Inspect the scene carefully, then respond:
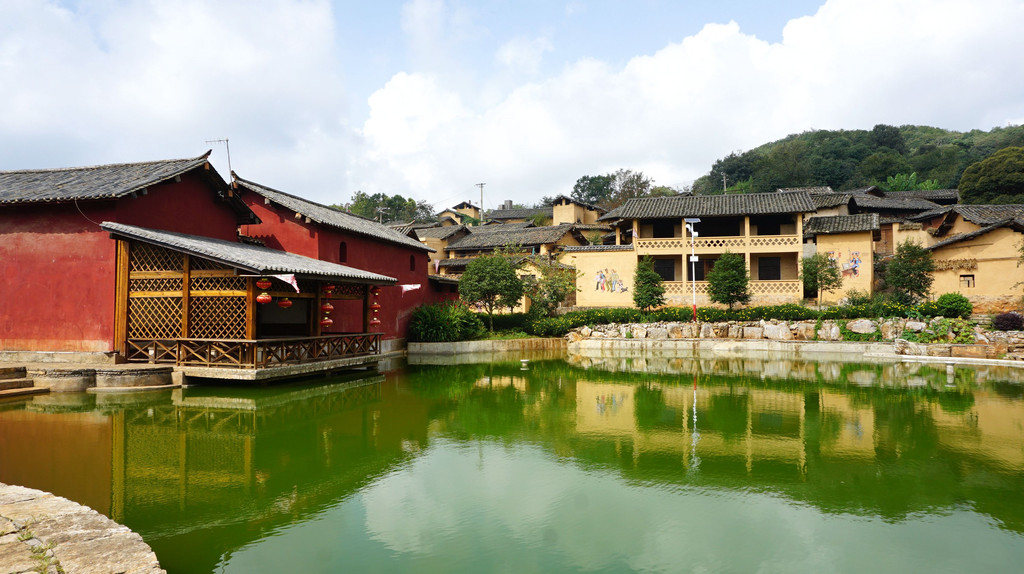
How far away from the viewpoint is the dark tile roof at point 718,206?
2623cm

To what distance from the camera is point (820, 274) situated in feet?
80.7

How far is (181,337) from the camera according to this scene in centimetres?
1177

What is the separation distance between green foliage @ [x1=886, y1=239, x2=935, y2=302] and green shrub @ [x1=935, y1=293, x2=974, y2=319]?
7.30 ft

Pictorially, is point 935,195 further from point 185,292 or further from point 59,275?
point 59,275

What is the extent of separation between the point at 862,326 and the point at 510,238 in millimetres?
20547

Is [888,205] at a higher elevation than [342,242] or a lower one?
higher

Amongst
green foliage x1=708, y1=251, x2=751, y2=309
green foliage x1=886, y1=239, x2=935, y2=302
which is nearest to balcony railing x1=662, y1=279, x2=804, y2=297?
green foliage x1=708, y1=251, x2=751, y2=309

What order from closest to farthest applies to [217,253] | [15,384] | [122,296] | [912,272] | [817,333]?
[15,384] < [217,253] < [122,296] < [817,333] < [912,272]

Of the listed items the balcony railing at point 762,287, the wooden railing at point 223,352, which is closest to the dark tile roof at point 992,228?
the balcony railing at point 762,287

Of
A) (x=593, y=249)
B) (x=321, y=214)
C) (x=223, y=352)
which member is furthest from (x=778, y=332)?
(x=223, y=352)

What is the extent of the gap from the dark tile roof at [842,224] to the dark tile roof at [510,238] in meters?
13.4

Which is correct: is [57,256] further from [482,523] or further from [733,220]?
[733,220]

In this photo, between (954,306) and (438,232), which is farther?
(438,232)

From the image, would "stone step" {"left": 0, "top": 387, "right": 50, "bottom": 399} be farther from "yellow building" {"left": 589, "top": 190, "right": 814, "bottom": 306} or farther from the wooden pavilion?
"yellow building" {"left": 589, "top": 190, "right": 814, "bottom": 306}
